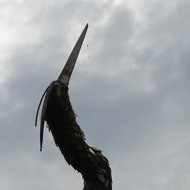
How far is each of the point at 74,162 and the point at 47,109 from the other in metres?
1.31

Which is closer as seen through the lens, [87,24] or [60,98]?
[60,98]

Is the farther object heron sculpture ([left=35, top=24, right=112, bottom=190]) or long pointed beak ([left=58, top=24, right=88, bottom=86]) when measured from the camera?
long pointed beak ([left=58, top=24, right=88, bottom=86])

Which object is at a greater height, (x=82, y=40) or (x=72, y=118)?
(x=82, y=40)

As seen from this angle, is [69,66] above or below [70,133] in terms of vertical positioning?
above

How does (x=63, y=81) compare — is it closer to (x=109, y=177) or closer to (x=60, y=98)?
(x=60, y=98)

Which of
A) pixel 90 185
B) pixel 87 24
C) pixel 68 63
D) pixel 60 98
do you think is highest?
pixel 87 24

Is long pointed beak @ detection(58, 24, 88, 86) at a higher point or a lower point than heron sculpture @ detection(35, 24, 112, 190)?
higher

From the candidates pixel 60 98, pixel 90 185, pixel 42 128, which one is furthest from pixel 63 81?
pixel 90 185

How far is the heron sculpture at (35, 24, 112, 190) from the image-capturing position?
980cm

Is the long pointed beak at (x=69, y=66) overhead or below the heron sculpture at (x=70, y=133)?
overhead

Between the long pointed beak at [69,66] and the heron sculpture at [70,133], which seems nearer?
the heron sculpture at [70,133]

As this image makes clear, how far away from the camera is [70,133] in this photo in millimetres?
10039

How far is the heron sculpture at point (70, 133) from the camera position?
32.1 feet

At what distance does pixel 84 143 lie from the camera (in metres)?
10.4
